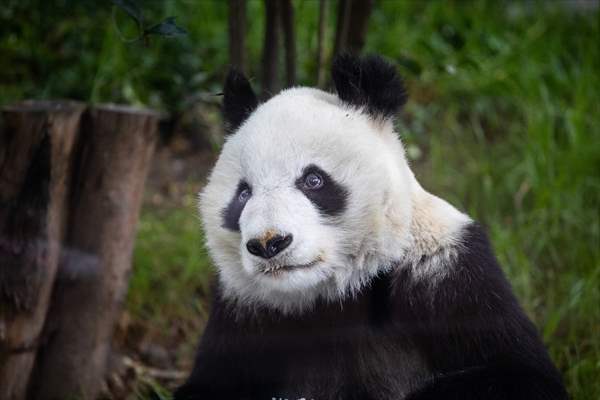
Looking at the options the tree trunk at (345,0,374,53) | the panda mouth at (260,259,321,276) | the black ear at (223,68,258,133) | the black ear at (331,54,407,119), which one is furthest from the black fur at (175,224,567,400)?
the tree trunk at (345,0,374,53)

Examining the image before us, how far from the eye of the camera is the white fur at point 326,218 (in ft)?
7.27

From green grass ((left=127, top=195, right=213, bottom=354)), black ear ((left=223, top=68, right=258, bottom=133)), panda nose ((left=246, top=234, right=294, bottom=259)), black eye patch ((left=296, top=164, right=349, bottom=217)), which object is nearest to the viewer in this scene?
panda nose ((left=246, top=234, right=294, bottom=259))

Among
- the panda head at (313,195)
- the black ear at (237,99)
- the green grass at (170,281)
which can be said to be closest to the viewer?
the panda head at (313,195)

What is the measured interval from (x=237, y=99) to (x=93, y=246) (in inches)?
54.3

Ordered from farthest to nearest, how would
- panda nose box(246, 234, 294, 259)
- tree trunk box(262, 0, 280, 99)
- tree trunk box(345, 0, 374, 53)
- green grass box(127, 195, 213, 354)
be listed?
green grass box(127, 195, 213, 354) → tree trunk box(345, 0, 374, 53) → tree trunk box(262, 0, 280, 99) → panda nose box(246, 234, 294, 259)

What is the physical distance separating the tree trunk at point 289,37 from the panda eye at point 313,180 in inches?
46.0

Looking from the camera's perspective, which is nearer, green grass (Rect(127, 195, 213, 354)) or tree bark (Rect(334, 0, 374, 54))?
tree bark (Rect(334, 0, 374, 54))

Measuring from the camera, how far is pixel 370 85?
8.17 ft

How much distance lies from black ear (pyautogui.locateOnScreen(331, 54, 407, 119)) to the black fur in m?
0.52

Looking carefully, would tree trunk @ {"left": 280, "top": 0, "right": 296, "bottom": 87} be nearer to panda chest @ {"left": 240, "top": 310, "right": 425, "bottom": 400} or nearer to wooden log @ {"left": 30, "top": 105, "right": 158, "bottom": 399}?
wooden log @ {"left": 30, "top": 105, "right": 158, "bottom": 399}

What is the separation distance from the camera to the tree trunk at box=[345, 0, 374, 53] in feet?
11.8

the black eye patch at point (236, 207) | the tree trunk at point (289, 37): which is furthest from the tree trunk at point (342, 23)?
the black eye patch at point (236, 207)

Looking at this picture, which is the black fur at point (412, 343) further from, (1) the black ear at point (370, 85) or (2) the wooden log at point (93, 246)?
(2) the wooden log at point (93, 246)

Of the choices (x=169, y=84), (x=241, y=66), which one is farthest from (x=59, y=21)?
(x=241, y=66)
